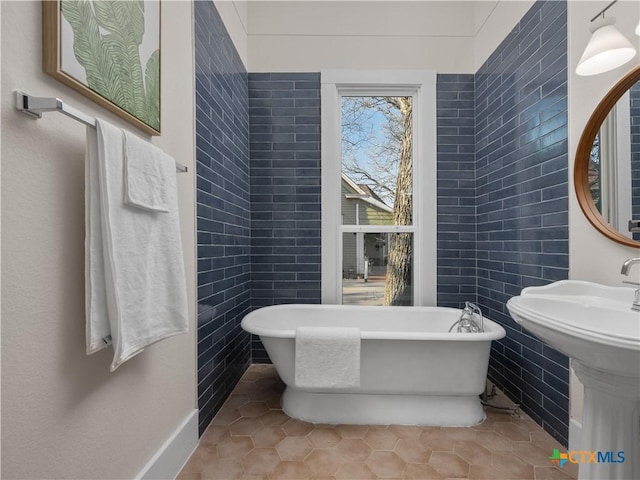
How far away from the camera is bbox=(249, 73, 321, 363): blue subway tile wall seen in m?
2.97

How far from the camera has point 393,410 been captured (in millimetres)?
2057

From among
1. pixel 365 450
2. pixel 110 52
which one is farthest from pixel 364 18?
pixel 365 450

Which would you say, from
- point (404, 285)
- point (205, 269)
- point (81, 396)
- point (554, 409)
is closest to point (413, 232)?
point (404, 285)

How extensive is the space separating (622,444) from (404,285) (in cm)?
197

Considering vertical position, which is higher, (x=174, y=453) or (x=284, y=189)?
(x=284, y=189)

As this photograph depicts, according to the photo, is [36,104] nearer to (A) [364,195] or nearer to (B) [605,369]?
(B) [605,369]

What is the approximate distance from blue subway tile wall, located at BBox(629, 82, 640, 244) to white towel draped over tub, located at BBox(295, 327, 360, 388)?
1436 mm

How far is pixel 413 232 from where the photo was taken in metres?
3.04

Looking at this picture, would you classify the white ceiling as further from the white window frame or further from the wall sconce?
the wall sconce

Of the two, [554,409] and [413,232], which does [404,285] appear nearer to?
[413,232]

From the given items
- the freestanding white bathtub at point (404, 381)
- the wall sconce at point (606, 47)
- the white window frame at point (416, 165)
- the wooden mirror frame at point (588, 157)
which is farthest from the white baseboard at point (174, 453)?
the wall sconce at point (606, 47)

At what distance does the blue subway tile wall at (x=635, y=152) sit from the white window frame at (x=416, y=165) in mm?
1496

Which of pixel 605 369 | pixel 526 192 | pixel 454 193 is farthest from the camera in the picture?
pixel 454 193

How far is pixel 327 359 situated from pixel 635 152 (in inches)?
71.2
